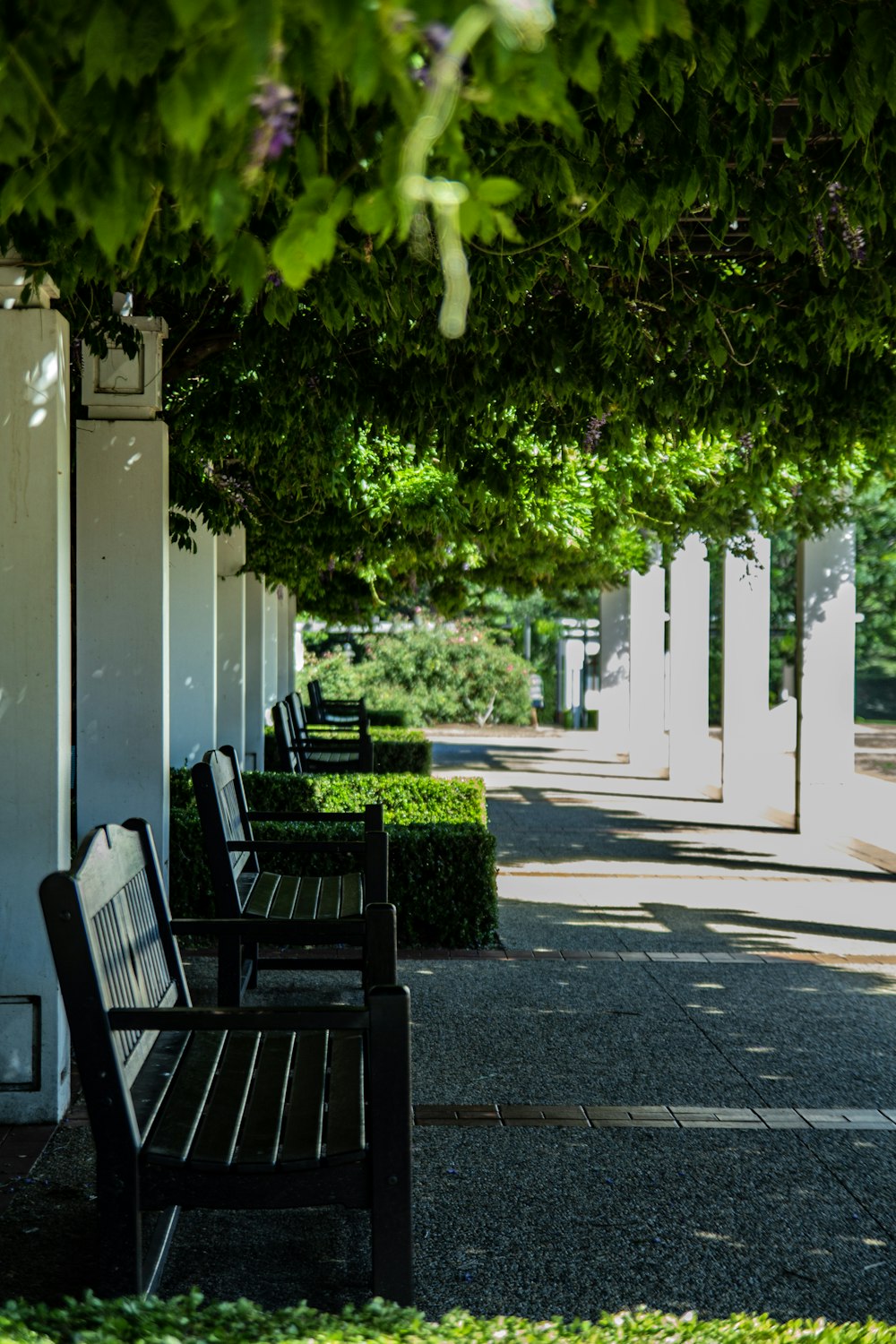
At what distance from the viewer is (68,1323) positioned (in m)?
2.23

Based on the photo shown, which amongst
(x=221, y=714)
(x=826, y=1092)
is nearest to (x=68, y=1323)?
(x=826, y=1092)

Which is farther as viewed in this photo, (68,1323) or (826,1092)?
(826,1092)

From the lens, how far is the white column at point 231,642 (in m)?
12.6

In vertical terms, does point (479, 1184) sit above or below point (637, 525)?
below

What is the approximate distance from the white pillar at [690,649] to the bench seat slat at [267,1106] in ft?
46.5

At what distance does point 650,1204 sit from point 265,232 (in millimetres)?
3241

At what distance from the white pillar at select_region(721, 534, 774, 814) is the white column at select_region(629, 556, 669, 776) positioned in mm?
5977

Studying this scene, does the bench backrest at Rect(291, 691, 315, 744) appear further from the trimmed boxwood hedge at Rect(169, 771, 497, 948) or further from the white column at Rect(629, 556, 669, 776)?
the white column at Rect(629, 556, 669, 776)

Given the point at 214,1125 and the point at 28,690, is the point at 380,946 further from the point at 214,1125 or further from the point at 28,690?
the point at 28,690

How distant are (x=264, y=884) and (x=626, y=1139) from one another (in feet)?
7.33

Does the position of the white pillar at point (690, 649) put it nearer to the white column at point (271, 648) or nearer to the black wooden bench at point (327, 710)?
the black wooden bench at point (327, 710)

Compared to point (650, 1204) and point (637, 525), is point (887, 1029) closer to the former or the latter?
point (650, 1204)

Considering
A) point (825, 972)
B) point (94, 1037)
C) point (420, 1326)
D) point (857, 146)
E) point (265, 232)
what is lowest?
point (825, 972)

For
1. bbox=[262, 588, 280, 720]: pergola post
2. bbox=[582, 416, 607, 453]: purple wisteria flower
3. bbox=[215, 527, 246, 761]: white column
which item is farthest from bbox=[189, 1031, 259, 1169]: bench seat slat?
bbox=[262, 588, 280, 720]: pergola post
